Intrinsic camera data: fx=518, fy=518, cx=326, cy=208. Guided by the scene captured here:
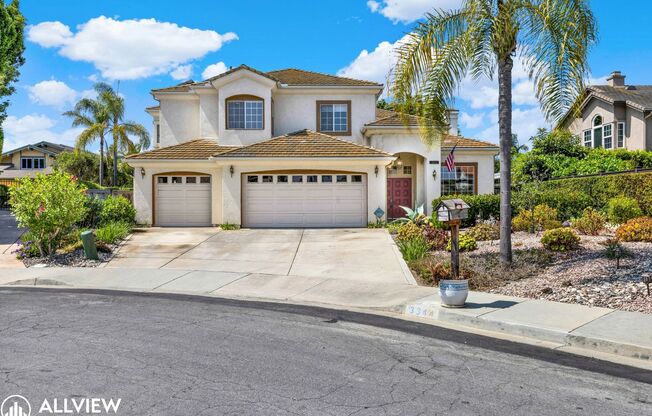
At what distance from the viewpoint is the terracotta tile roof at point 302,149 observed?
2219 centimetres

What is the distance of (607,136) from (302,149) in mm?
20217

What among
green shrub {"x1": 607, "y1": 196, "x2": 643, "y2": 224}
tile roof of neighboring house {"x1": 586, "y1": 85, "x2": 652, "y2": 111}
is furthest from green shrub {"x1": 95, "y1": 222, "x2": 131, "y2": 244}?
tile roof of neighboring house {"x1": 586, "y1": 85, "x2": 652, "y2": 111}

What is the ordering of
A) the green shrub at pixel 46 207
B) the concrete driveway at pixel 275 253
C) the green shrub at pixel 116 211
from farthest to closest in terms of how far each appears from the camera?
the green shrub at pixel 116 211 < the green shrub at pixel 46 207 < the concrete driveway at pixel 275 253

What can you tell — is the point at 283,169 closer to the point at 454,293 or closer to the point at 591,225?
the point at 591,225

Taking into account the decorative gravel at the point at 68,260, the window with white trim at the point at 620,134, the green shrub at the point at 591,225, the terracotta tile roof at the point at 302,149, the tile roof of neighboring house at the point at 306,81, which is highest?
the tile roof of neighboring house at the point at 306,81

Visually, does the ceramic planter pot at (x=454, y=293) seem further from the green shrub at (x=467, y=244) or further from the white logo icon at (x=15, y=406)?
the white logo icon at (x=15, y=406)

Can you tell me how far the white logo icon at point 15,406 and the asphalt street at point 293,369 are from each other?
0.27ft

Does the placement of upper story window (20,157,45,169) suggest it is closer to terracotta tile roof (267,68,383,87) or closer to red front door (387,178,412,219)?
terracotta tile roof (267,68,383,87)

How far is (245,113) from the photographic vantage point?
2473 cm

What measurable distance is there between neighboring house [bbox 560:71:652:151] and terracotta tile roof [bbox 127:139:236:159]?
19.1 meters

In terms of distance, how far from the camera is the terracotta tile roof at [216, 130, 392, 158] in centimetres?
2219

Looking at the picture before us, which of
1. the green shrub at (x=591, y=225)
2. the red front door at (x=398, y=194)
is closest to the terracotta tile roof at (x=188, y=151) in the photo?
the red front door at (x=398, y=194)

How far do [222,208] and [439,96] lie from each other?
13208 mm

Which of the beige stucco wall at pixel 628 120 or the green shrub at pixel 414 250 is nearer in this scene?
the green shrub at pixel 414 250
